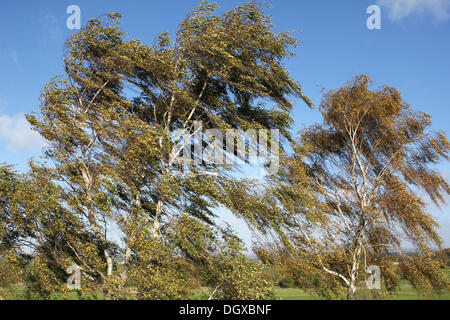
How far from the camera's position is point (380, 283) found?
40.3 feet

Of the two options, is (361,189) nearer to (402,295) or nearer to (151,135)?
(402,295)

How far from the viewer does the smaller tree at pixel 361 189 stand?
457 inches

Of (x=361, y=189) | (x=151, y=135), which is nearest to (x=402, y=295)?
(x=361, y=189)

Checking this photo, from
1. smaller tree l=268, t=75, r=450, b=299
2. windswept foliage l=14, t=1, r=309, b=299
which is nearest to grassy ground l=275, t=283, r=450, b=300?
smaller tree l=268, t=75, r=450, b=299

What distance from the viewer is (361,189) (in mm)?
13891

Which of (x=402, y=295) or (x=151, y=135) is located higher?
(x=151, y=135)

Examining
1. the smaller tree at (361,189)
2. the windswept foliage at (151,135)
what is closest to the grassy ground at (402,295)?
the smaller tree at (361,189)

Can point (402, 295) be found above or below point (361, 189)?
below

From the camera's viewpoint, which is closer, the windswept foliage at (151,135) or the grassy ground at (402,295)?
the windswept foliage at (151,135)

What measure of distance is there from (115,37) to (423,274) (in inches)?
580

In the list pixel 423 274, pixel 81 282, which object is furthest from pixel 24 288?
pixel 423 274

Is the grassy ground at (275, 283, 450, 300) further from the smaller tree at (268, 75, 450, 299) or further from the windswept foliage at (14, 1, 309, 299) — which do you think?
the windswept foliage at (14, 1, 309, 299)

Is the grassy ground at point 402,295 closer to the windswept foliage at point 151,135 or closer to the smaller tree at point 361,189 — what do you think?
the smaller tree at point 361,189
